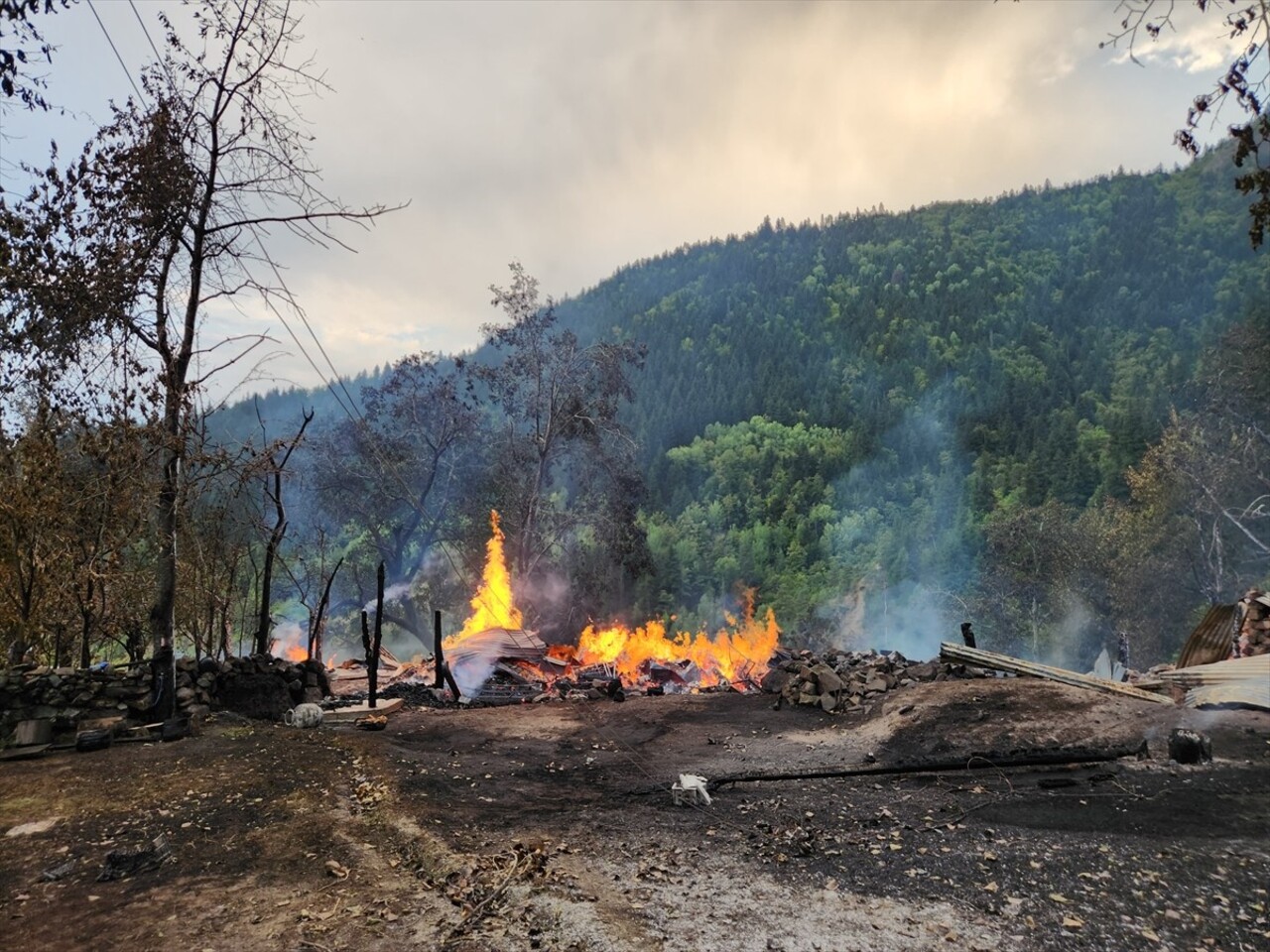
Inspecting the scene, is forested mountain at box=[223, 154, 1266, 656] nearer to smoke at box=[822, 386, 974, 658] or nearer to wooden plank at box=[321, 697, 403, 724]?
smoke at box=[822, 386, 974, 658]

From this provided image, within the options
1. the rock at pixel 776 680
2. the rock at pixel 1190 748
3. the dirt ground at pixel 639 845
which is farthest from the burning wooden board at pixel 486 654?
the rock at pixel 1190 748

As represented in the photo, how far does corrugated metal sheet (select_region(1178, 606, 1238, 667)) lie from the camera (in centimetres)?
1416

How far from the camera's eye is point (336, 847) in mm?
6590

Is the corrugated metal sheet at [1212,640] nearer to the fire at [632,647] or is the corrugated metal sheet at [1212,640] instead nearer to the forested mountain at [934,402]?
the fire at [632,647]

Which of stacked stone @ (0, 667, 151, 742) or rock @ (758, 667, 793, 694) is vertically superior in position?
stacked stone @ (0, 667, 151, 742)

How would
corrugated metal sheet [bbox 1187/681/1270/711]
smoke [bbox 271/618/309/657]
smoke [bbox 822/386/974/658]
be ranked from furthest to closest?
smoke [bbox 822/386/974/658] → smoke [bbox 271/618/309/657] → corrugated metal sheet [bbox 1187/681/1270/711]

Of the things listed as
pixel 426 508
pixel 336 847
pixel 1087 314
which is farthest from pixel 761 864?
pixel 1087 314

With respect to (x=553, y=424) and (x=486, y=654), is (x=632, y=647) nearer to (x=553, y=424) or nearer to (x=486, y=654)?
(x=486, y=654)

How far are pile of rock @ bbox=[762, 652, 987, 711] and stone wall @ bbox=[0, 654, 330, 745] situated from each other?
378 inches

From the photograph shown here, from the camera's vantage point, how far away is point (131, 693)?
10.6 metres

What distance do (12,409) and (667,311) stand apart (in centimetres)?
7803

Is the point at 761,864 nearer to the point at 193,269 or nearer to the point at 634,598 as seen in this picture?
the point at 193,269

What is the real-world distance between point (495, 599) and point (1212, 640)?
2252 cm

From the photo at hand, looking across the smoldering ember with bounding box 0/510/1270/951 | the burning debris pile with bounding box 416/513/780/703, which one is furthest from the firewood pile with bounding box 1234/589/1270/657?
the burning debris pile with bounding box 416/513/780/703
